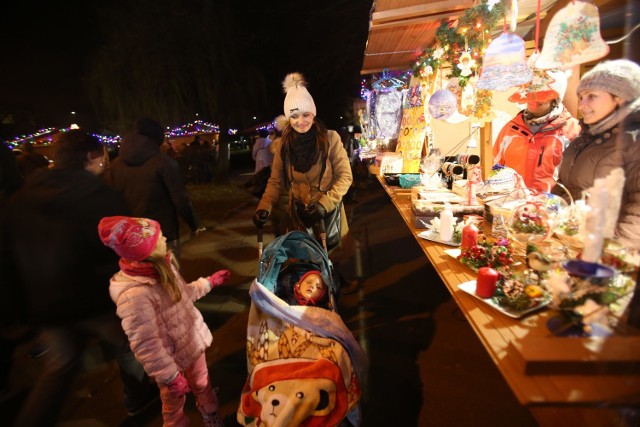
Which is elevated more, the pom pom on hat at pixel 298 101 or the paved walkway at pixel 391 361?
the pom pom on hat at pixel 298 101

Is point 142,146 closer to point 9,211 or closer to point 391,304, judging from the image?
point 9,211

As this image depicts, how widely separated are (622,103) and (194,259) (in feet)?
19.2

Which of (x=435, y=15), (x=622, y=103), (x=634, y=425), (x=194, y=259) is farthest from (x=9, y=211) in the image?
(x=435, y=15)

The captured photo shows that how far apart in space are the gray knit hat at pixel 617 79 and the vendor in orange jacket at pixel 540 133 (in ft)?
4.18

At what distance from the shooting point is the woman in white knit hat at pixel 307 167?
3.44 m

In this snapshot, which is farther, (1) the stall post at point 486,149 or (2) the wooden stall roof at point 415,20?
(1) the stall post at point 486,149

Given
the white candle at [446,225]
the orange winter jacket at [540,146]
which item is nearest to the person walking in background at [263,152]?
the orange winter jacket at [540,146]

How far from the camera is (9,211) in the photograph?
220 cm

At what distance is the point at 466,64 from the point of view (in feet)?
12.2

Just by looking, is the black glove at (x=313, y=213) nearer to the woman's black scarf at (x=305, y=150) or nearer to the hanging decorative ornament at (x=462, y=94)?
the woman's black scarf at (x=305, y=150)

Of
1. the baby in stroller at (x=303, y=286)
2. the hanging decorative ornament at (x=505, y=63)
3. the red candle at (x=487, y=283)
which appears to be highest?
the hanging decorative ornament at (x=505, y=63)

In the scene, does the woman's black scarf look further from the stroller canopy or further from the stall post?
the stall post

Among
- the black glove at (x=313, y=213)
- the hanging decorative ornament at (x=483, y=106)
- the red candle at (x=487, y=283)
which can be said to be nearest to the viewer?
the red candle at (x=487, y=283)

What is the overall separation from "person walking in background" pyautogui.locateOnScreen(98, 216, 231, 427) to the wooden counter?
1.88 metres
